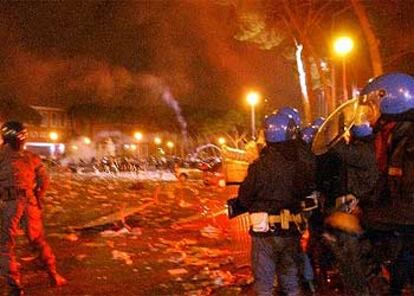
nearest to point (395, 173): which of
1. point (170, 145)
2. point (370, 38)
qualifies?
point (370, 38)

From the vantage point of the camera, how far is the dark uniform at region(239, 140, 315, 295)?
222 inches

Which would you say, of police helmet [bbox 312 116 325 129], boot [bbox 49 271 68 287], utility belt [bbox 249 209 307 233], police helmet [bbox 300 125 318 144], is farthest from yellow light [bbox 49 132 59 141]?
utility belt [bbox 249 209 307 233]

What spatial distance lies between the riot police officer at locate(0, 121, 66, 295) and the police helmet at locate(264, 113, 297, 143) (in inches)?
128

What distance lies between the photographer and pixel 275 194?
18.5 ft

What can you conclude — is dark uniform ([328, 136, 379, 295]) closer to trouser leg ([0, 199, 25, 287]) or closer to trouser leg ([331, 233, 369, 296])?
trouser leg ([331, 233, 369, 296])

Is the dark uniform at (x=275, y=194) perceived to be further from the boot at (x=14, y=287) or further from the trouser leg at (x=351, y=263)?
the boot at (x=14, y=287)

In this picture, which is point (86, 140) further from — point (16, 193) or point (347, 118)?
point (347, 118)

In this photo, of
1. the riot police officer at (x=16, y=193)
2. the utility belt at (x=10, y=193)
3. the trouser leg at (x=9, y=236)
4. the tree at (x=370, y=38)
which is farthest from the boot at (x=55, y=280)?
the tree at (x=370, y=38)

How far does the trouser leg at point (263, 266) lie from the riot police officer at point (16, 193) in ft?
10.3

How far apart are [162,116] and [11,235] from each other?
7345 centimetres

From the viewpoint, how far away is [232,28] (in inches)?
1094

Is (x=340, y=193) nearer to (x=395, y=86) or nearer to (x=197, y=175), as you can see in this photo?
(x=395, y=86)

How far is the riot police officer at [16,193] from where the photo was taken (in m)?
7.56

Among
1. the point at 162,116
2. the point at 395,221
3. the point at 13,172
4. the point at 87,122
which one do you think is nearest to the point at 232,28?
the point at 13,172
